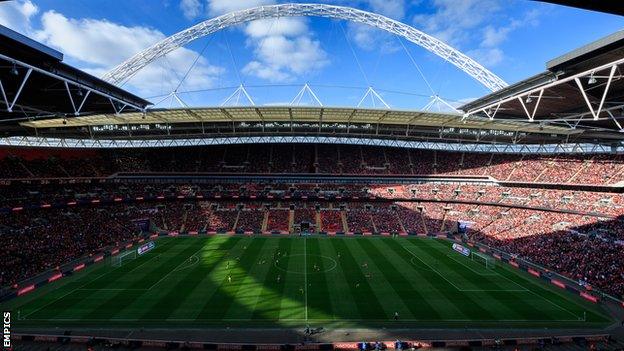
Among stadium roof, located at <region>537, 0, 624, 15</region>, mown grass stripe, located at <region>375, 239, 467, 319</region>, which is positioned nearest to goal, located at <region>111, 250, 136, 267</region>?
mown grass stripe, located at <region>375, 239, 467, 319</region>

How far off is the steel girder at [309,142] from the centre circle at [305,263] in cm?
3115

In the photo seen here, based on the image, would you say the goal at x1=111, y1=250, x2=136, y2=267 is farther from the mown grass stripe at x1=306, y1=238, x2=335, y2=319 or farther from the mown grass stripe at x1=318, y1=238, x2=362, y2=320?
the mown grass stripe at x1=318, y1=238, x2=362, y2=320

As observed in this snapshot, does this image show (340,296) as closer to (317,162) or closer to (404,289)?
(404,289)

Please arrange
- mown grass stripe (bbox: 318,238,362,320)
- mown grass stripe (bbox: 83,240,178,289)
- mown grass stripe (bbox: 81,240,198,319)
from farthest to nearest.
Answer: mown grass stripe (bbox: 83,240,178,289), mown grass stripe (bbox: 81,240,198,319), mown grass stripe (bbox: 318,238,362,320)

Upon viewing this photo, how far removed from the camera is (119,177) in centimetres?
6769

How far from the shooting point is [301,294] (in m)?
31.5

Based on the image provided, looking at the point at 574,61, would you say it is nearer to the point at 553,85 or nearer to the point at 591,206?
the point at 553,85

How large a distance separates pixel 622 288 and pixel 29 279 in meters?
58.9

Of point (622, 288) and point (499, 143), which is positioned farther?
point (499, 143)

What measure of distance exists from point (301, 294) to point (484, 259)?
26.1m

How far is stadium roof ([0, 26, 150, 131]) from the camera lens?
21.1 meters

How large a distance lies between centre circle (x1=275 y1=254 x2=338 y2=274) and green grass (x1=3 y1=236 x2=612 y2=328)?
0.39 ft

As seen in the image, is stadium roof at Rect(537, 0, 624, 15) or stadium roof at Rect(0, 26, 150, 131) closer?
stadium roof at Rect(537, 0, 624, 15)

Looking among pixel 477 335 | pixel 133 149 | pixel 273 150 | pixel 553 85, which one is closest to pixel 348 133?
pixel 273 150
